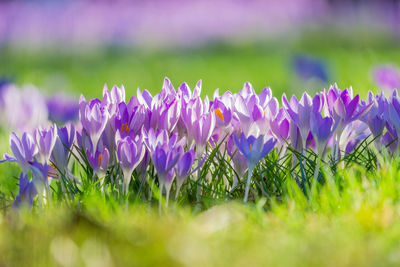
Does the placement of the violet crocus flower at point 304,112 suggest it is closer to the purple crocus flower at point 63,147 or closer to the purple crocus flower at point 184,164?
the purple crocus flower at point 184,164

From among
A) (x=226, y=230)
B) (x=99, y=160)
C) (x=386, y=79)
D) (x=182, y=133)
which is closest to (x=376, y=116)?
(x=182, y=133)

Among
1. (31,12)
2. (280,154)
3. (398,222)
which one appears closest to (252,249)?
(398,222)

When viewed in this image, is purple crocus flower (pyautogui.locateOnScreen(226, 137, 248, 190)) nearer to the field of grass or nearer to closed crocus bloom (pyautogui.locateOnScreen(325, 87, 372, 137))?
the field of grass

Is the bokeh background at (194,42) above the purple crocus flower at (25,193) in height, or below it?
above

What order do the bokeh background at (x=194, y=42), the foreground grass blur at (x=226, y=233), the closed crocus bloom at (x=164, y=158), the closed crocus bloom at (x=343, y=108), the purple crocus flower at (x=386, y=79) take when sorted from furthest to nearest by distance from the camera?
the bokeh background at (x=194, y=42)
the purple crocus flower at (x=386, y=79)
the closed crocus bloom at (x=343, y=108)
the closed crocus bloom at (x=164, y=158)
the foreground grass blur at (x=226, y=233)

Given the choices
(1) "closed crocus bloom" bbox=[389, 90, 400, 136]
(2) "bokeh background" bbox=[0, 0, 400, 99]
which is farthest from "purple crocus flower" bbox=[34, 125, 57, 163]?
(2) "bokeh background" bbox=[0, 0, 400, 99]

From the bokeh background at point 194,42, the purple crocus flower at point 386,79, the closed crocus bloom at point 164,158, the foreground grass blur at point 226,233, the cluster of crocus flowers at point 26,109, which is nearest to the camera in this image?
the foreground grass blur at point 226,233

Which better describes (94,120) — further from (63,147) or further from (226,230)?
(226,230)

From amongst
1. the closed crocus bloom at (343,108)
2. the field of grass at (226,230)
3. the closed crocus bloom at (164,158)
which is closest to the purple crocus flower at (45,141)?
the field of grass at (226,230)
